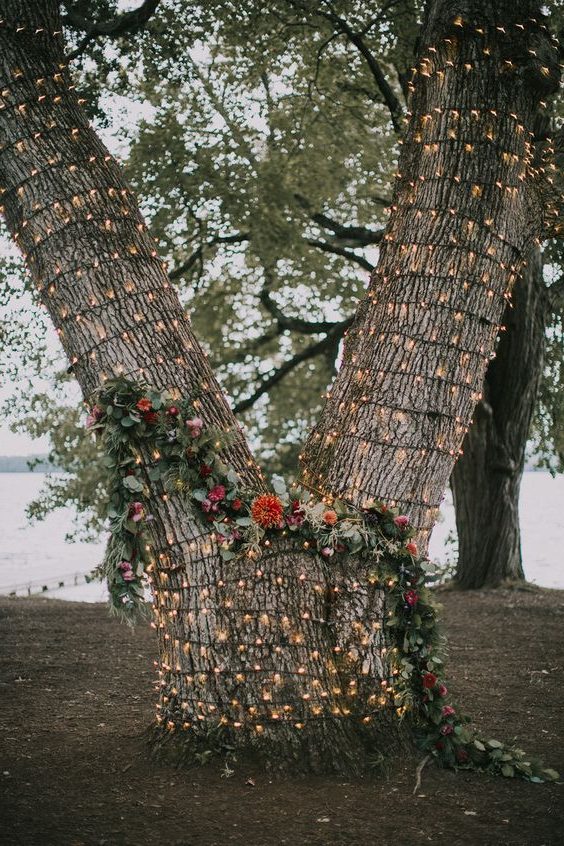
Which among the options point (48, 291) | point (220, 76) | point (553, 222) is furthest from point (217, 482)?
point (220, 76)

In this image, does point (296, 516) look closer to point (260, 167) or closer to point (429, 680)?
point (429, 680)

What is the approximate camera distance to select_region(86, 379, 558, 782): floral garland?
4113 mm

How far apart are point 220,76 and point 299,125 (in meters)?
1.22

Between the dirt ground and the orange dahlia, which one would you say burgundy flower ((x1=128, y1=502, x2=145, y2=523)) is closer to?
the orange dahlia

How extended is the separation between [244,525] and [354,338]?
1.38 meters

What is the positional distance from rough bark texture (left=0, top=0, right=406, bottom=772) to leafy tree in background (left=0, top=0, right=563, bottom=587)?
4.06m

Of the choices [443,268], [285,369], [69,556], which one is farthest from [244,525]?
[69,556]

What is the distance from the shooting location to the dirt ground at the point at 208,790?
3434 millimetres

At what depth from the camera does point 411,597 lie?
13.9ft

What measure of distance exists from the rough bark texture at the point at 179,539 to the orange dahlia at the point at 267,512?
6.5 inches

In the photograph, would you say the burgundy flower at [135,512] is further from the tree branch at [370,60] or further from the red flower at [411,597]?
the tree branch at [370,60]

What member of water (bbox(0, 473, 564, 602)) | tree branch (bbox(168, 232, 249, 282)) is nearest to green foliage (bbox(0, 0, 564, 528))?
tree branch (bbox(168, 232, 249, 282))

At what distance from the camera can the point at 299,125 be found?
36.1 feet

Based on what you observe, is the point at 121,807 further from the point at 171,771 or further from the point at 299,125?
the point at 299,125
